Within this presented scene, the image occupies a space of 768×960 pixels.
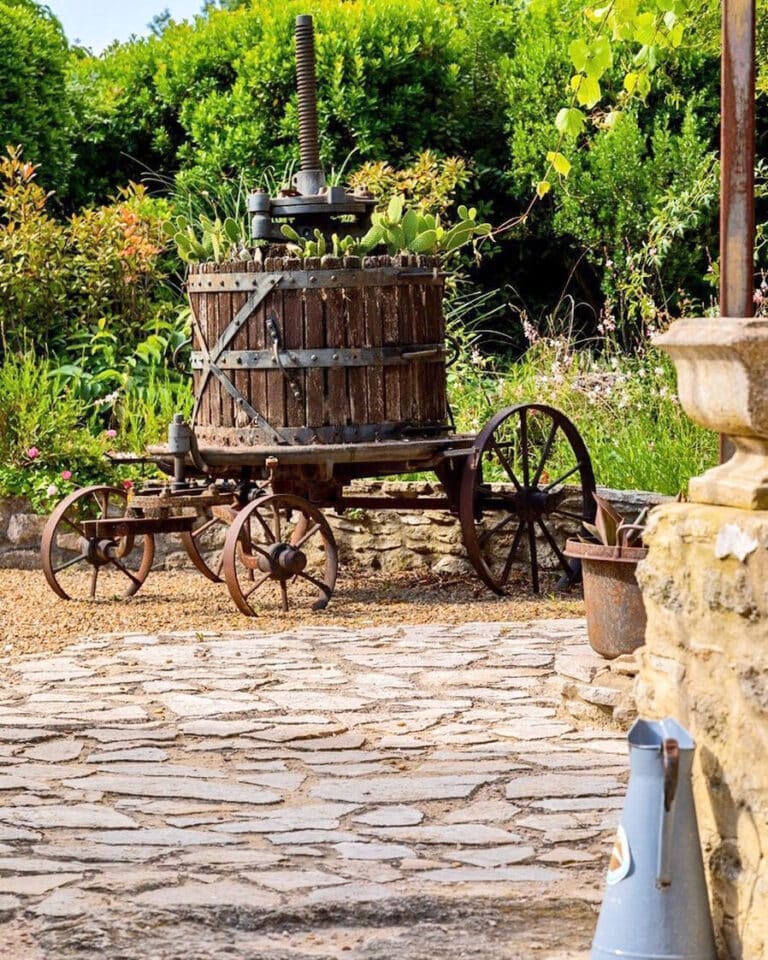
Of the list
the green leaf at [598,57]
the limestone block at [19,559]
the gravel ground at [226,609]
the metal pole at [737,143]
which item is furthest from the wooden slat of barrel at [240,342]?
the metal pole at [737,143]

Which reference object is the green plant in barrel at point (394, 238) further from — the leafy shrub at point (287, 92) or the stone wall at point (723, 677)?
the stone wall at point (723, 677)

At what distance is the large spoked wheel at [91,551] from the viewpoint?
311 inches

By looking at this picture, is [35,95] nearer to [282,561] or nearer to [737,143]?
[282,561]

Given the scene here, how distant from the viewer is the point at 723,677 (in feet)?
10.7

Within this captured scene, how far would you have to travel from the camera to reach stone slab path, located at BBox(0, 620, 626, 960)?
357 cm

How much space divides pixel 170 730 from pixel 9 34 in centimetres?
741

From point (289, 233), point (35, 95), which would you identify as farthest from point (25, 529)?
point (35, 95)

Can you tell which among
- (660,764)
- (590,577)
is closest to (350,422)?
(590,577)

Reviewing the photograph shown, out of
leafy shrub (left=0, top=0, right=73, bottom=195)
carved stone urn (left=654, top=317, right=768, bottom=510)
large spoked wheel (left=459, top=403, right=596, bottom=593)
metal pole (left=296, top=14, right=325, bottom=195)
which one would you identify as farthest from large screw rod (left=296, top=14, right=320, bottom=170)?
carved stone urn (left=654, top=317, right=768, bottom=510)

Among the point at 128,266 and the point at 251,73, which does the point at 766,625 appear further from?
the point at 251,73

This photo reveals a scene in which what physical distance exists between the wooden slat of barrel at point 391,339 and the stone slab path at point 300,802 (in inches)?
54.4

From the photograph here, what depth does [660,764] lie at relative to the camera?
3170 millimetres

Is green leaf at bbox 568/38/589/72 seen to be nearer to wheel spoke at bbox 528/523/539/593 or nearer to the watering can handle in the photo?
wheel spoke at bbox 528/523/539/593

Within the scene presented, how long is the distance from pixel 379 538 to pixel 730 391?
18.7 feet
